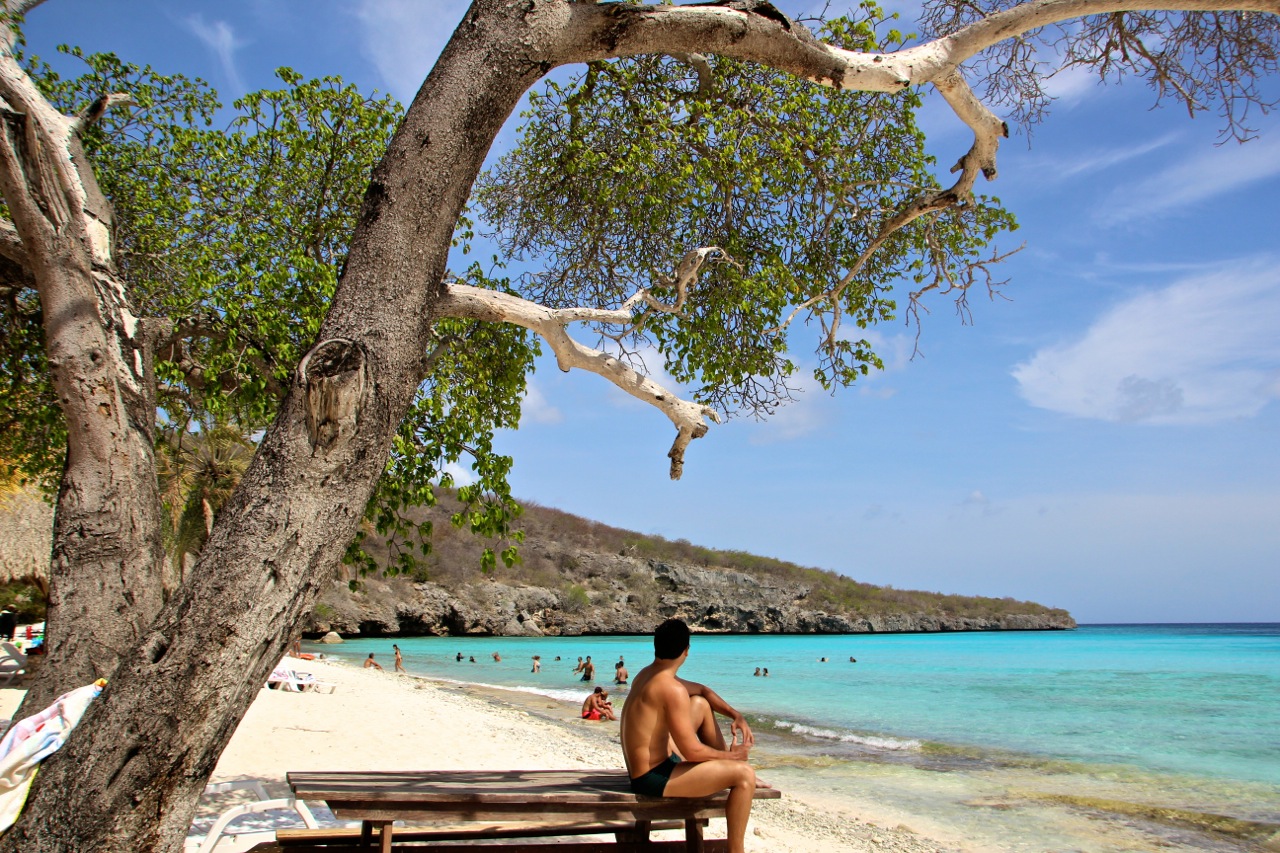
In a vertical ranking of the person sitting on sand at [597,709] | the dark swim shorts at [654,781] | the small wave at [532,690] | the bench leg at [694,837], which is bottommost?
the small wave at [532,690]

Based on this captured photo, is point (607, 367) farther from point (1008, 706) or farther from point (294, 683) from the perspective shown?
point (1008, 706)

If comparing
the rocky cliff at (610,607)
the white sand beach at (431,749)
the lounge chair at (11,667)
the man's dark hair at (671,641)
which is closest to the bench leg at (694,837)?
the man's dark hair at (671,641)

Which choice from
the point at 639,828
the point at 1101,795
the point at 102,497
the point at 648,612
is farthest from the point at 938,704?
the point at 648,612

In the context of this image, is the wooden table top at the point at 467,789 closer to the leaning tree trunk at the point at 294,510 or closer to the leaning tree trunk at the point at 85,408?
the leaning tree trunk at the point at 294,510

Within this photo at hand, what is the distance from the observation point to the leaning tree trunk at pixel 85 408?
4.20 meters

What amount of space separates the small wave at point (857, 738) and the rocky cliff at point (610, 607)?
34.6 metres

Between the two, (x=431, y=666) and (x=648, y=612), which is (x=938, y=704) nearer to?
(x=431, y=666)

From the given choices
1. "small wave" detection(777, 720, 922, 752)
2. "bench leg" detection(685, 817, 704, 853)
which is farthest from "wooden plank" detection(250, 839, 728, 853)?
"small wave" detection(777, 720, 922, 752)

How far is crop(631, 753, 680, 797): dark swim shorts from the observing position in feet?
13.4

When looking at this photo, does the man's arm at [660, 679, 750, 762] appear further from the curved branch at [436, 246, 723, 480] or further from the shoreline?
the shoreline

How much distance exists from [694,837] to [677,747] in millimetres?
652

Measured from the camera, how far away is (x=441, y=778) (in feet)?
14.8

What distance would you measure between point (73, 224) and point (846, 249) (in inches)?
220

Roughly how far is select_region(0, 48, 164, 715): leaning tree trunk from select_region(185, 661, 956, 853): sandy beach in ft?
7.22
